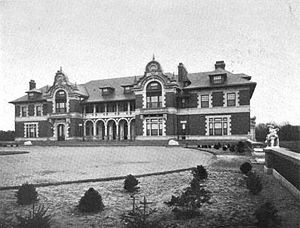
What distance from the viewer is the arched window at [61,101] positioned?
141 ft

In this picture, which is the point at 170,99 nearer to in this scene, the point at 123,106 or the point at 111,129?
the point at 123,106

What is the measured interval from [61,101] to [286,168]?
39.1 metres

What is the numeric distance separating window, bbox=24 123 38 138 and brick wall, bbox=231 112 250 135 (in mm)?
30547

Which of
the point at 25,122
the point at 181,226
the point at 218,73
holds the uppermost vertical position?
the point at 218,73

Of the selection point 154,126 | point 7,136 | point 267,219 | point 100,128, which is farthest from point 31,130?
point 267,219

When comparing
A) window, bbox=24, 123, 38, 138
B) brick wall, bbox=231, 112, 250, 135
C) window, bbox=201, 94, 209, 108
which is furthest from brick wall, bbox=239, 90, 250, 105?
window, bbox=24, 123, 38, 138

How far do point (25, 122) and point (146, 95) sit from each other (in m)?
22.1

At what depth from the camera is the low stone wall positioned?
24.2ft

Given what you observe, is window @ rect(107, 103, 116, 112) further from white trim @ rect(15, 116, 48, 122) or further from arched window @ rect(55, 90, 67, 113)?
white trim @ rect(15, 116, 48, 122)

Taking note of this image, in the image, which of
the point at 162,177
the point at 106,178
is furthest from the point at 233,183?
the point at 106,178

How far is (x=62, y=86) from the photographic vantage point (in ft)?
140

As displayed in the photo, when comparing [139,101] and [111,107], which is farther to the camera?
[111,107]

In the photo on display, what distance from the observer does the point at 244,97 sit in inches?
1337

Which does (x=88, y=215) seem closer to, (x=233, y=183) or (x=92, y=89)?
(x=233, y=183)
